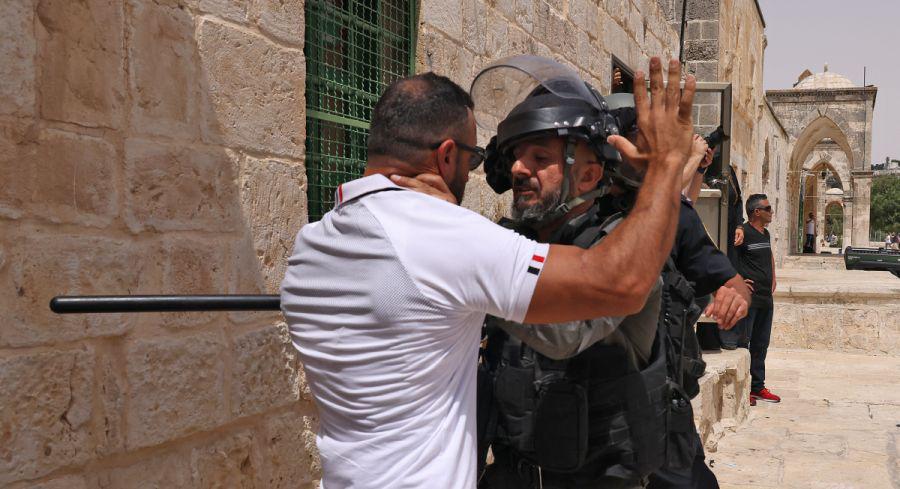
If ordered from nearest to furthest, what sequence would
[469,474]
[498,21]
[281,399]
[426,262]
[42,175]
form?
[426,262] < [469,474] < [42,175] < [281,399] < [498,21]

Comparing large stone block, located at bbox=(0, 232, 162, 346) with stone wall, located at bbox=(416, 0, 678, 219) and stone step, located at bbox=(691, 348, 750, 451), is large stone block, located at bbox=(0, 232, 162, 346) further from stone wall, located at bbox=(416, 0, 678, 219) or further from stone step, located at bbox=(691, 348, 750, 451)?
stone step, located at bbox=(691, 348, 750, 451)

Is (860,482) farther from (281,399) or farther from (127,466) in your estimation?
(127,466)

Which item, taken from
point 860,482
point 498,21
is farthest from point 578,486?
point 860,482

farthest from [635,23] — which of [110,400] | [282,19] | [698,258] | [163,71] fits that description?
[110,400]

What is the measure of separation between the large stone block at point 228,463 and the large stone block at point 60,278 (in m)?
0.56

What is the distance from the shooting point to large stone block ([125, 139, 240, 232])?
2.29 m

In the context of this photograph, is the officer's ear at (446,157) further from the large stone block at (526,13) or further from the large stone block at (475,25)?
the large stone block at (526,13)

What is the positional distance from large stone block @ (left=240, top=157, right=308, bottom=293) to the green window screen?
0.36 metres

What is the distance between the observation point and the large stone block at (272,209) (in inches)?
110

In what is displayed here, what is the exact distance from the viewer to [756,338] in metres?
7.68

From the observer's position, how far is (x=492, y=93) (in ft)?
8.49

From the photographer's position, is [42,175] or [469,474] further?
[42,175]

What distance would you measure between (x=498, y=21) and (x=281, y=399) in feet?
9.96

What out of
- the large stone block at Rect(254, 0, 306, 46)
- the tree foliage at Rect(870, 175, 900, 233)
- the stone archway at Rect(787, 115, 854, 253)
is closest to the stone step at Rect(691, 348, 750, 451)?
the large stone block at Rect(254, 0, 306, 46)
